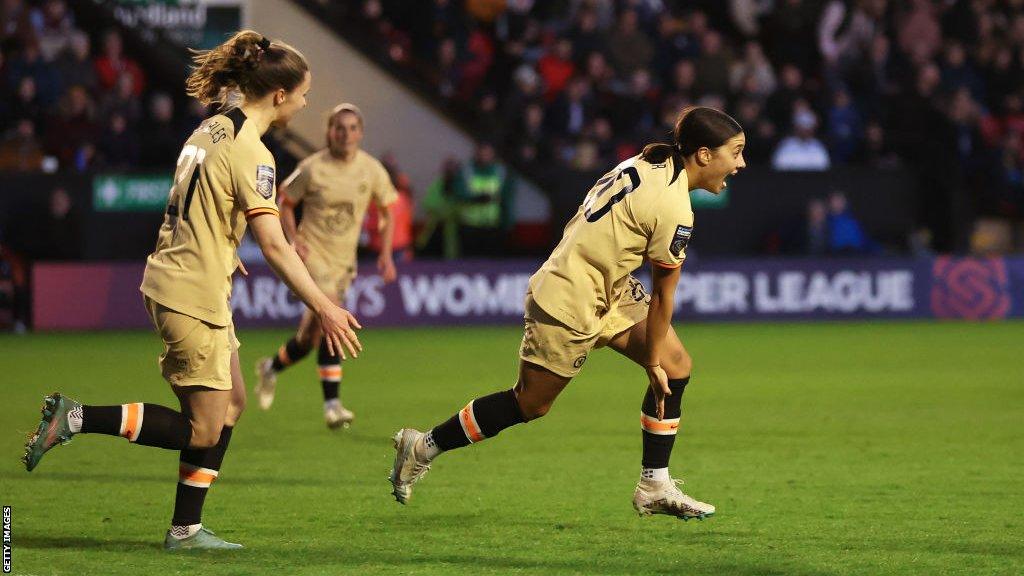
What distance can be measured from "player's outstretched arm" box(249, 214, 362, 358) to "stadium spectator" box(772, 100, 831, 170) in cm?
1567

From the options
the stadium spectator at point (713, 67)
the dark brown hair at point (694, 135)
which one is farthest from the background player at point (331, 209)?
the stadium spectator at point (713, 67)

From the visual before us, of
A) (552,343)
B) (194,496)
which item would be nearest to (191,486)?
(194,496)

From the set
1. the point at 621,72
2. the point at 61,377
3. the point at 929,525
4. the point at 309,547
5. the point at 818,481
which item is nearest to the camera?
the point at 309,547

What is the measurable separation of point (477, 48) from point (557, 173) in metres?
2.66

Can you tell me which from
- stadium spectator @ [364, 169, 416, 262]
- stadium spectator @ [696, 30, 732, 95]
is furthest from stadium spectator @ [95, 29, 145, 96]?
stadium spectator @ [696, 30, 732, 95]

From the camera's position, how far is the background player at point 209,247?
595 centimetres

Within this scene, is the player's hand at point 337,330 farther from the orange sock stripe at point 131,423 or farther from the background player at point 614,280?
the background player at point 614,280

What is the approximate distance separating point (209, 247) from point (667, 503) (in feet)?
7.63

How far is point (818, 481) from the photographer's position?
26.6 feet

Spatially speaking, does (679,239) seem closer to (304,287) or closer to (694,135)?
(694,135)

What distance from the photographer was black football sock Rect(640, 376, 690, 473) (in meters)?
7.02

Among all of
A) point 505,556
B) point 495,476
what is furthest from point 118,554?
point 495,476

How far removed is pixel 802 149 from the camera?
2102 centimetres

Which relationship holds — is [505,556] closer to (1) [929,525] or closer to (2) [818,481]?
(1) [929,525]
